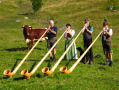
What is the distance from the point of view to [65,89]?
7.79 m

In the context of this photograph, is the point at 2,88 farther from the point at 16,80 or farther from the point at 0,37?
the point at 0,37

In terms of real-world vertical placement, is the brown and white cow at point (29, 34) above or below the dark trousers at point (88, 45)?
above

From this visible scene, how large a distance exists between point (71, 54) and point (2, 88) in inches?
257

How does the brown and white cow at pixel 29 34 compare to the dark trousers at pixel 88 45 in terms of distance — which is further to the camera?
the brown and white cow at pixel 29 34

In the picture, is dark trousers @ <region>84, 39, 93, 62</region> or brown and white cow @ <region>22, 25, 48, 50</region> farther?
brown and white cow @ <region>22, 25, 48, 50</region>

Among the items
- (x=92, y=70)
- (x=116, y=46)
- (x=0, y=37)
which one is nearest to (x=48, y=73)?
(x=92, y=70)

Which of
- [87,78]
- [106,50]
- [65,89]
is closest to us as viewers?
[65,89]

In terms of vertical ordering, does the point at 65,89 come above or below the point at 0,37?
below

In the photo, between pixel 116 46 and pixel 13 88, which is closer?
pixel 13 88

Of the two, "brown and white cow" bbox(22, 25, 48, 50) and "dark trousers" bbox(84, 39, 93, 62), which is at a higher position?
"brown and white cow" bbox(22, 25, 48, 50)

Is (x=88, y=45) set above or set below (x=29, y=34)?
below

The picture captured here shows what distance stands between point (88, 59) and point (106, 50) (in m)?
1.34

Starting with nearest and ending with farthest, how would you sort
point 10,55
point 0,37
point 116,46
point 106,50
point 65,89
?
point 65,89
point 106,50
point 10,55
point 116,46
point 0,37

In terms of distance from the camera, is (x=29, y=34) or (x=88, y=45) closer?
(x=88, y=45)
